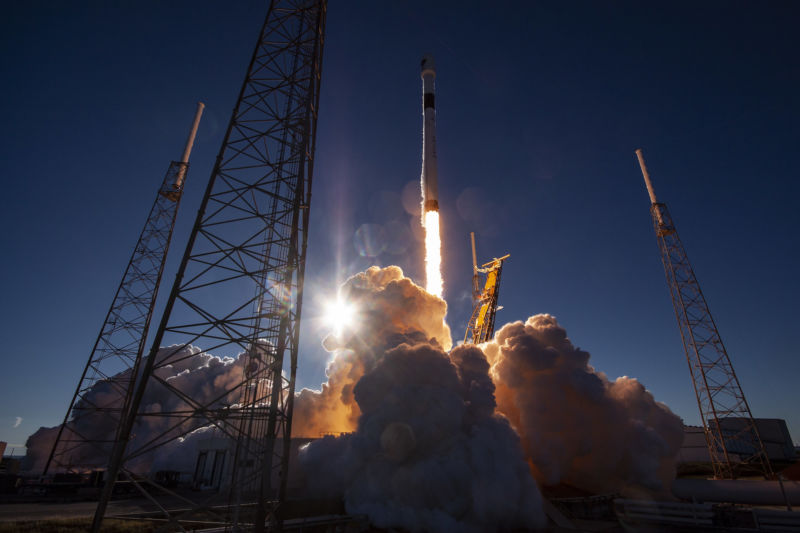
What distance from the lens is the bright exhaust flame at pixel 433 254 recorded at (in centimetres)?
3650

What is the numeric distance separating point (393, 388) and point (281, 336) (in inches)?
378

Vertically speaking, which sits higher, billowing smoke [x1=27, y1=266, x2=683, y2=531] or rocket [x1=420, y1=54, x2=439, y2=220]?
rocket [x1=420, y1=54, x2=439, y2=220]

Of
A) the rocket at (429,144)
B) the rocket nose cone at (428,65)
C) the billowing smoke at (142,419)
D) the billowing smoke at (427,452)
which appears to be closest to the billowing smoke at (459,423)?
the billowing smoke at (427,452)

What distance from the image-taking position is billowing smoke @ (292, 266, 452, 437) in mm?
31000

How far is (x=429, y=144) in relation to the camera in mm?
40938

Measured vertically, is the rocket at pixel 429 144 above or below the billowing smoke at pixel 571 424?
above

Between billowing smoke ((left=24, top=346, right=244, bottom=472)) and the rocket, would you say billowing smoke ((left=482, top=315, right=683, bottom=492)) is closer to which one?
the rocket

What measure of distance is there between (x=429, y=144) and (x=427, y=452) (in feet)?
92.7

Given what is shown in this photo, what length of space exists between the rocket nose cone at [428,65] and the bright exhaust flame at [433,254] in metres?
17.9

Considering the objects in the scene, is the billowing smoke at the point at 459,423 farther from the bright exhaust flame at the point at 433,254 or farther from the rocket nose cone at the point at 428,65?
A: the rocket nose cone at the point at 428,65

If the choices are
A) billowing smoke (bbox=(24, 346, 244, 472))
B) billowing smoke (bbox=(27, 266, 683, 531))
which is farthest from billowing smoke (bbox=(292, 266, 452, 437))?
billowing smoke (bbox=(24, 346, 244, 472))

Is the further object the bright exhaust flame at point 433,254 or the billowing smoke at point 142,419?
the billowing smoke at point 142,419

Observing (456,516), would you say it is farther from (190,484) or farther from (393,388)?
(190,484)

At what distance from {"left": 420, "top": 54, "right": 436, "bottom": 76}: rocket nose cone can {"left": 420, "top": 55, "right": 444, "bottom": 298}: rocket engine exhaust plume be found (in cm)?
116
